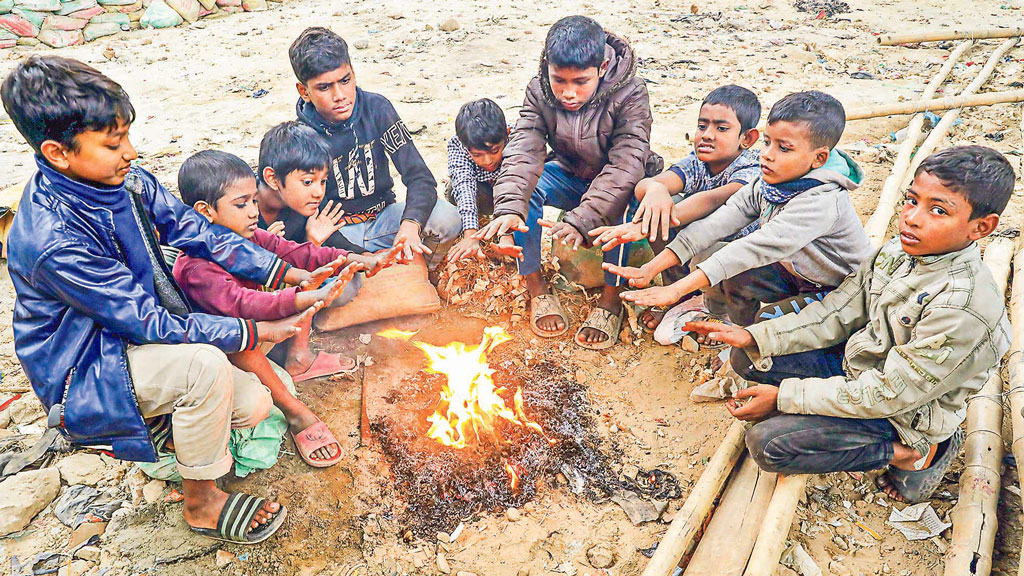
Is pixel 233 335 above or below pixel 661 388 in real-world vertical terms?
above

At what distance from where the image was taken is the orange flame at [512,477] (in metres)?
3.04

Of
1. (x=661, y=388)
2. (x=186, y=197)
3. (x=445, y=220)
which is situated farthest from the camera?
(x=445, y=220)

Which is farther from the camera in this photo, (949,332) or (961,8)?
(961,8)

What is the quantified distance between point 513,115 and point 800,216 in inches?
192

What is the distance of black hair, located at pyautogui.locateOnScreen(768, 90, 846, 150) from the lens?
9.79 ft

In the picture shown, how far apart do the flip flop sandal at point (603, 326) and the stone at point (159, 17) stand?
10.6 metres

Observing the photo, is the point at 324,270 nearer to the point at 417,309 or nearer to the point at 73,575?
the point at 417,309

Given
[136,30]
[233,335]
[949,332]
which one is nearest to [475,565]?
[233,335]

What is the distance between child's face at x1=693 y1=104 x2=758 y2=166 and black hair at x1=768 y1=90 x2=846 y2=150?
57 cm

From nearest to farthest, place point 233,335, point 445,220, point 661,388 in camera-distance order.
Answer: point 233,335, point 661,388, point 445,220

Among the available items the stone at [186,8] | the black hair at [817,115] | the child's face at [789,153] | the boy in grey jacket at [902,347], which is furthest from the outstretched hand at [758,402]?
the stone at [186,8]

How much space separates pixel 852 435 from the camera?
8.66 ft

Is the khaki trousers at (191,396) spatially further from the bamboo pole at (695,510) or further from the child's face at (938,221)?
the child's face at (938,221)

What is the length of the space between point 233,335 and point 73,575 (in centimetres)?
121
